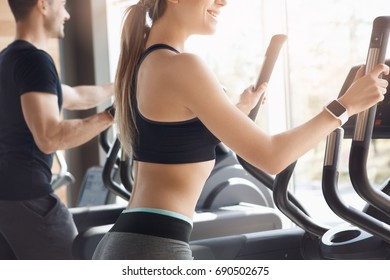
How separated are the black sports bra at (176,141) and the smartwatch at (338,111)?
1.01ft

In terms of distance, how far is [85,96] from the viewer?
11.3 feet

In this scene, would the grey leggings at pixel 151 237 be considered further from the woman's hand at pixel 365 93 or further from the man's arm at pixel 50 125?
the man's arm at pixel 50 125

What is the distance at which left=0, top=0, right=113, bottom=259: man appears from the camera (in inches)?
102

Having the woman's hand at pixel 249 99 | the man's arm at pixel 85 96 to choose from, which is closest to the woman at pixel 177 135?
the woman's hand at pixel 249 99

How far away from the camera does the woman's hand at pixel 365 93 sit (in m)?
1.60

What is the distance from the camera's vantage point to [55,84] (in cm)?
271

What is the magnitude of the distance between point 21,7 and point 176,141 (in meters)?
1.65

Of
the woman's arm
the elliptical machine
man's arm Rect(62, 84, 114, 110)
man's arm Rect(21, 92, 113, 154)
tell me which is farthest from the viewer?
man's arm Rect(62, 84, 114, 110)

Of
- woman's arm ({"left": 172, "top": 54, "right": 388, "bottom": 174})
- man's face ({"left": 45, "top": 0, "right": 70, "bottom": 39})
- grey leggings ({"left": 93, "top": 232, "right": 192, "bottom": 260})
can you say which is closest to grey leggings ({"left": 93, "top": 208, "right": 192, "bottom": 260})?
grey leggings ({"left": 93, "top": 232, "right": 192, "bottom": 260})

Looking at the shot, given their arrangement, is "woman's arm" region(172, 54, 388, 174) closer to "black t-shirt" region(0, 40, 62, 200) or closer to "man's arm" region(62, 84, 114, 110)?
"black t-shirt" region(0, 40, 62, 200)
